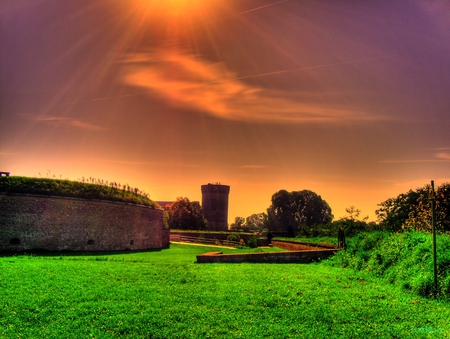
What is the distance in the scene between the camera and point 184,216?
62.8 meters

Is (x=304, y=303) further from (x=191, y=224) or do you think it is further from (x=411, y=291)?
(x=191, y=224)

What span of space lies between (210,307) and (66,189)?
20862 millimetres

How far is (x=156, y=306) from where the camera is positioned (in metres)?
8.02

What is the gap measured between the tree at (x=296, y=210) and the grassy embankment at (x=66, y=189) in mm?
60326

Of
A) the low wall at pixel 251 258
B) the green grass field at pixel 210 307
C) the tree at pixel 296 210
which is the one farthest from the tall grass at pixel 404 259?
the tree at pixel 296 210

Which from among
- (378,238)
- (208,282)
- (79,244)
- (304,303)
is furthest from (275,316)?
(79,244)

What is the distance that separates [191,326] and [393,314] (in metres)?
4.25

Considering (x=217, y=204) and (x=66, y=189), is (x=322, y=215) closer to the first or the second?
(x=217, y=204)

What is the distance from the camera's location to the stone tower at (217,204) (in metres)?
79.8

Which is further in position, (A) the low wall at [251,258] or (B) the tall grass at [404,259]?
(A) the low wall at [251,258]

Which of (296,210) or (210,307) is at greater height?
(296,210)

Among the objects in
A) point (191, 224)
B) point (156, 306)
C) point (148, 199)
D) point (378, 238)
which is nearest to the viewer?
point (156, 306)

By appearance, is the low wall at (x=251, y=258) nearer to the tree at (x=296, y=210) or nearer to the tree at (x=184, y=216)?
the tree at (x=184, y=216)

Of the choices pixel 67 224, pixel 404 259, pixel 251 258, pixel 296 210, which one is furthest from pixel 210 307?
pixel 296 210
